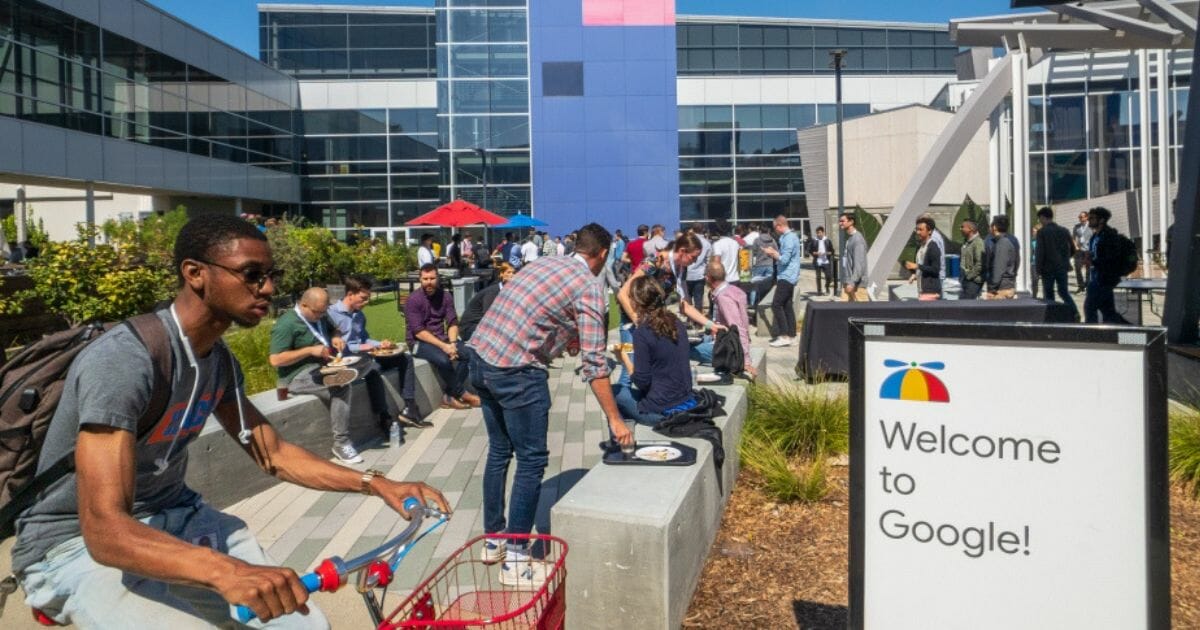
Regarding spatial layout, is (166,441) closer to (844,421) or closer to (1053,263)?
(844,421)

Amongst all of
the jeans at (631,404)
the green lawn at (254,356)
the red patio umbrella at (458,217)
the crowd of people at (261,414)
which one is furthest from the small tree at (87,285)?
the red patio umbrella at (458,217)

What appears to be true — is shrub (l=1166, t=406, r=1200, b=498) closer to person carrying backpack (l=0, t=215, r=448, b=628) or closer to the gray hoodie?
person carrying backpack (l=0, t=215, r=448, b=628)

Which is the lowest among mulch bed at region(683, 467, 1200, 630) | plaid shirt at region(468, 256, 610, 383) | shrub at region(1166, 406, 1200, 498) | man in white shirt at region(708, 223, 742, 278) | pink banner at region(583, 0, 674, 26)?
mulch bed at region(683, 467, 1200, 630)

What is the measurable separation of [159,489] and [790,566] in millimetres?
3365

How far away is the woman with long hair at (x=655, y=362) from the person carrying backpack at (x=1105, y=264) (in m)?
8.51

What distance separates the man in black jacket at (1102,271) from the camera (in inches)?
523

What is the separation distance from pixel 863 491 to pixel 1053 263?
45.6 ft

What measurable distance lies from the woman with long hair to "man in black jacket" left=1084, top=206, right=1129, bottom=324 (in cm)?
847

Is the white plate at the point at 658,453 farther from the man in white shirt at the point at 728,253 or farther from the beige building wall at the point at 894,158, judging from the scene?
the beige building wall at the point at 894,158

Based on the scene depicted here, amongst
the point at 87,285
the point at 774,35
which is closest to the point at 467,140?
the point at 774,35

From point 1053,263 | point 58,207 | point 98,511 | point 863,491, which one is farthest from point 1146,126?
point 58,207

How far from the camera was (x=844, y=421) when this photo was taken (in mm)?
7004

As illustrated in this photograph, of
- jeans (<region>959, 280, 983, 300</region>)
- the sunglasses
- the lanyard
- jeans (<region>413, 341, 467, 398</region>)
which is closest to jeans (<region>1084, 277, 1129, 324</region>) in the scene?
jeans (<region>959, 280, 983, 300</region>)

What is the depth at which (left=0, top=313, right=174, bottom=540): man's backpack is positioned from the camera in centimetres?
247
